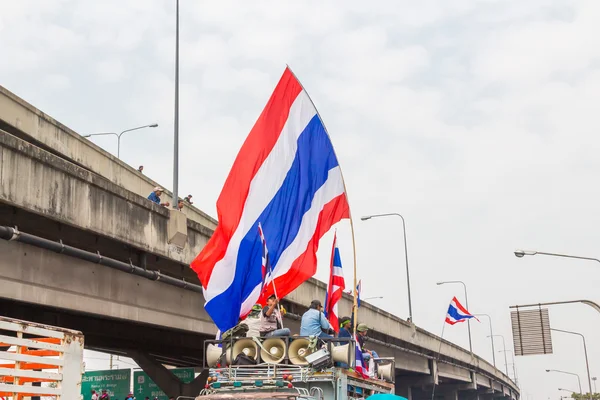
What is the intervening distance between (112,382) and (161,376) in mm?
3624

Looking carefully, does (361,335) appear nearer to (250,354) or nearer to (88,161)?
(250,354)

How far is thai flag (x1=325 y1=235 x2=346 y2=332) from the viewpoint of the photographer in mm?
16625

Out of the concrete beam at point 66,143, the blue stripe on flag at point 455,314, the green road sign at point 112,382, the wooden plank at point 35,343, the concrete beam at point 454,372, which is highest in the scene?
the concrete beam at point 66,143

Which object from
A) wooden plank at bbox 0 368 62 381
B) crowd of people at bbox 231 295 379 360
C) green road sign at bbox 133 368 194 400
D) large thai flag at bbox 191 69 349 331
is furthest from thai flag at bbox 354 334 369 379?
green road sign at bbox 133 368 194 400

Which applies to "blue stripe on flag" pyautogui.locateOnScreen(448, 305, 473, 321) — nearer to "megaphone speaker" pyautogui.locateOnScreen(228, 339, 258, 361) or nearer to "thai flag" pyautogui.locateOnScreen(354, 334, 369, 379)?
"thai flag" pyautogui.locateOnScreen(354, 334, 369, 379)

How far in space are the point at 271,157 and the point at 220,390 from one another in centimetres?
517

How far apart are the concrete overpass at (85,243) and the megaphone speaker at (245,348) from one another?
4632 mm

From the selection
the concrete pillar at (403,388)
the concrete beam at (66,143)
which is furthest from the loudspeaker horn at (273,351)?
the concrete pillar at (403,388)

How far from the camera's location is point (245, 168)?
1568 cm

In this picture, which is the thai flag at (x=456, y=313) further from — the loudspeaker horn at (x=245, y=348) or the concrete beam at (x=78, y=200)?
the loudspeaker horn at (x=245, y=348)

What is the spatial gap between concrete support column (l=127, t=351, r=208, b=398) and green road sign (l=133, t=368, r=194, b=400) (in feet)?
0.88

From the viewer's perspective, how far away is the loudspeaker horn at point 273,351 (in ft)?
42.8

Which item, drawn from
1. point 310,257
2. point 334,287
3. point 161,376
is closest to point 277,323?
point 310,257

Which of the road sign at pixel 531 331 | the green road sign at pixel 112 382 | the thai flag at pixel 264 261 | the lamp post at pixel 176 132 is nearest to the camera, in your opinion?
the thai flag at pixel 264 261
